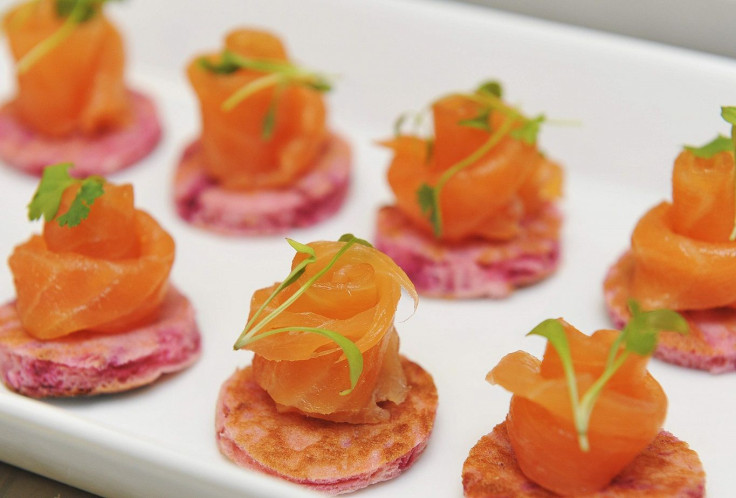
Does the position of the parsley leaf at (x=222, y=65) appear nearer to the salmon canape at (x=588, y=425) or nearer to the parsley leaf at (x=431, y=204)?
the parsley leaf at (x=431, y=204)

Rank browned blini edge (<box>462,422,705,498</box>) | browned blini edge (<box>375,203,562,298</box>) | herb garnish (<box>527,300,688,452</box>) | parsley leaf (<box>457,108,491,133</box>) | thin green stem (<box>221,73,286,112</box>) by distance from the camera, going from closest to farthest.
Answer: herb garnish (<box>527,300,688,452</box>), browned blini edge (<box>462,422,705,498</box>), parsley leaf (<box>457,108,491,133</box>), browned blini edge (<box>375,203,562,298</box>), thin green stem (<box>221,73,286,112</box>)

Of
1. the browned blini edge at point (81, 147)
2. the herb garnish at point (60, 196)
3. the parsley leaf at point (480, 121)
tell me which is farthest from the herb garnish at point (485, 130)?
the browned blini edge at point (81, 147)

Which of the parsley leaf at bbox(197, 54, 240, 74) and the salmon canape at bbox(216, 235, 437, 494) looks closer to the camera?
the salmon canape at bbox(216, 235, 437, 494)

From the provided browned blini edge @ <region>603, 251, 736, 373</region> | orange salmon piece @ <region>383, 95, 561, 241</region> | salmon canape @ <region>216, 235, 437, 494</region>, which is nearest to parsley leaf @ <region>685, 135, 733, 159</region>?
browned blini edge @ <region>603, 251, 736, 373</region>

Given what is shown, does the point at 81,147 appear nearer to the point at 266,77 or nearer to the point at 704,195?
the point at 266,77

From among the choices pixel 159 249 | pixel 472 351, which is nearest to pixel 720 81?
pixel 472 351

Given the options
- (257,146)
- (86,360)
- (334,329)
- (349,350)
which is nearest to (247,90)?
(257,146)

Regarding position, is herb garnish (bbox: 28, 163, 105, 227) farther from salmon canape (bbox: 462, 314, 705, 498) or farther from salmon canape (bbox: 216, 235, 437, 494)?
salmon canape (bbox: 462, 314, 705, 498)

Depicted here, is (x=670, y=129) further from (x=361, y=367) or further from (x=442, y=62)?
(x=361, y=367)
